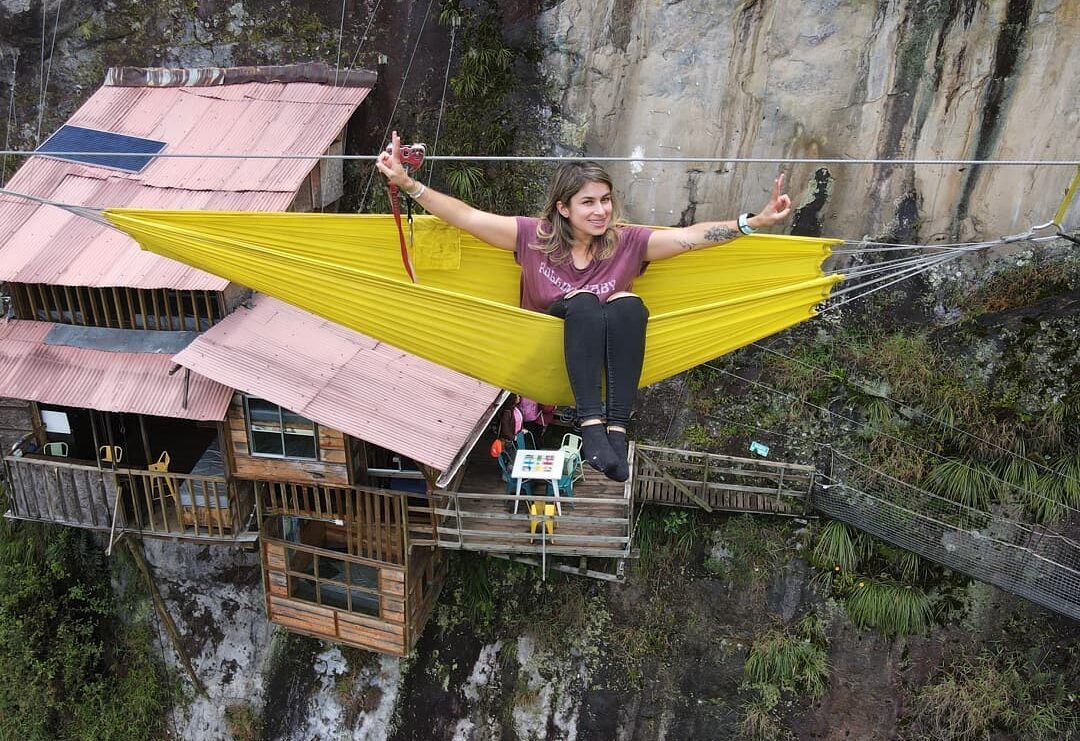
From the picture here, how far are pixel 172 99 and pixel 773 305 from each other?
5.92 metres

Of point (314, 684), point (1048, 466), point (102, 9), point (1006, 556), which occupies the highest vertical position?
point (102, 9)

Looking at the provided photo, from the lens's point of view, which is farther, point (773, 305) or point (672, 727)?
point (672, 727)

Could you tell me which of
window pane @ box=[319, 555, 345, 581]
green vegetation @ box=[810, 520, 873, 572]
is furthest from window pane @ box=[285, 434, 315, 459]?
green vegetation @ box=[810, 520, 873, 572]

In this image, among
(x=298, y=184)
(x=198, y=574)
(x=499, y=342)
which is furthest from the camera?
(x=198, y=574)

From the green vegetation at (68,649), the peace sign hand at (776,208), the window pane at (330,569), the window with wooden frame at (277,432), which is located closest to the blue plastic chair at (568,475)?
the window with wooden frame at (277,432)

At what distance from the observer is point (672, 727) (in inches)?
293

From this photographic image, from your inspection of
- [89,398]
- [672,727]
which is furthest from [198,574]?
[672,727]

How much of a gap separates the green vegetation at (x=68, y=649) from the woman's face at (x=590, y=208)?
741 centimetres

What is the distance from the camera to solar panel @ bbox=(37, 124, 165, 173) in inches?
259

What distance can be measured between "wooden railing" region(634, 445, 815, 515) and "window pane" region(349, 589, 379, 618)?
8.89 feet

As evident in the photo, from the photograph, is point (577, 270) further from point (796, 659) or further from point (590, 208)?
point (796, 659)

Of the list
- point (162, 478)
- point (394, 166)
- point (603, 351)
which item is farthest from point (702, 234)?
point (162, 478)

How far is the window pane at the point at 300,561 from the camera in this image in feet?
22.8

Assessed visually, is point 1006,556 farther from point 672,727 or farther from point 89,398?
point 89,398
